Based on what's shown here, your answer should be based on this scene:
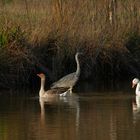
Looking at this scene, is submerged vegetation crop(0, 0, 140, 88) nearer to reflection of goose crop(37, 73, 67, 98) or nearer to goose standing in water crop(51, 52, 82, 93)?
reflection of goose crop(37, 73, 67, 98)

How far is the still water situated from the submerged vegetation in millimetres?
1708

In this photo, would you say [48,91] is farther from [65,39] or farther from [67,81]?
[65,39]

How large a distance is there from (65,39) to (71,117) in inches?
297

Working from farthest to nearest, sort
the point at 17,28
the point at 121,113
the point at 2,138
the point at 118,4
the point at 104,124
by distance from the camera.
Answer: the point at 118,4
the point at 17,28
the point at 121,113
the point at 104,124
the point at 2,138

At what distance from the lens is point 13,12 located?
24.3 metres

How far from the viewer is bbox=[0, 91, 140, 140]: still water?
14664 mm

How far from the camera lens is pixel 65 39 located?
79.7ft

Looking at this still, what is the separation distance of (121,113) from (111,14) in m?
8.75

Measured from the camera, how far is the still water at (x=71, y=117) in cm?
1466

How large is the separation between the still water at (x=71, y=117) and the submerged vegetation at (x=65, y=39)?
1708mm

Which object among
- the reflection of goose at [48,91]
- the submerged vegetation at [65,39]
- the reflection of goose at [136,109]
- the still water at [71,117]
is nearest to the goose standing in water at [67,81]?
the reflection of goose at [48,91]

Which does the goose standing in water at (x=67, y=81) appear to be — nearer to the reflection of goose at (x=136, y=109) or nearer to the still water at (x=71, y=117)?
the still water at (x=71, y=117)

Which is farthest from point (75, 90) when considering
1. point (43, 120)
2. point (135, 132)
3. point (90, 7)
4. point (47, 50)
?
point (135, 132)

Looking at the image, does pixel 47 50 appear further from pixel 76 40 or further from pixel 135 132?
pixel 135 132
